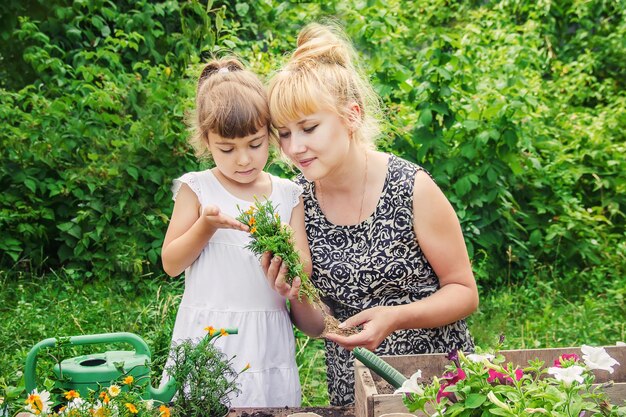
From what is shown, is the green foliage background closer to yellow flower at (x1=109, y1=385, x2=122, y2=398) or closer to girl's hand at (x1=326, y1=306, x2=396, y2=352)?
girl's hand at (x1=326, y1=306, x2=396, y2=352)

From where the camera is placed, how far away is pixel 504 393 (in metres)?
1.20

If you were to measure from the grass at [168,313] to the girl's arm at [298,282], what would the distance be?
47.2 inches

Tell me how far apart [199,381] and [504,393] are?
25.0 inches

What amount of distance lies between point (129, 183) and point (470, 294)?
3.08 m

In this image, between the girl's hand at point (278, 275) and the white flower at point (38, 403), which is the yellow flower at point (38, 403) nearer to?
the white flower at point (38, 403)

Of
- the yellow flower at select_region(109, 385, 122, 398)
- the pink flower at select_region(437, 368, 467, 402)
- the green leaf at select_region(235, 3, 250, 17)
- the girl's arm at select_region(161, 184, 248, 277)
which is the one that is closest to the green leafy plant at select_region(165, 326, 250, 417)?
the yellow flower at select_region(109, 385, 122, 398)

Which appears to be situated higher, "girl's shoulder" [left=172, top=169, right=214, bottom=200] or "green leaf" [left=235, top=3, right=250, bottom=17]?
"green leaf" [left=235, top=3, right=250, bottom=17]

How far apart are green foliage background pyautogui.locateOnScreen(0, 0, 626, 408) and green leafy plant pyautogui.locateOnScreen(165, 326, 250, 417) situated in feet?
8.05

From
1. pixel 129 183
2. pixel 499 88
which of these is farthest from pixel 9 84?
pixel 499 88

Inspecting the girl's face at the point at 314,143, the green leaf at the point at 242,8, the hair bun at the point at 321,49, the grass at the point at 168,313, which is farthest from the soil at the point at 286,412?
the green leaf at the point at 242,8

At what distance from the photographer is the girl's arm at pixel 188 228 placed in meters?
1.90

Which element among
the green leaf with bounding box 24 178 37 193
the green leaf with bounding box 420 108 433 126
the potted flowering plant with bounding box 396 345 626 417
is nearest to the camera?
the potted flowering plant with bounding box 396 345 626 417

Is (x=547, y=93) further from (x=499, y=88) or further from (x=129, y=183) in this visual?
(x=129, y=183)

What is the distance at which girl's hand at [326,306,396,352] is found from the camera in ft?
6.10
